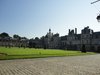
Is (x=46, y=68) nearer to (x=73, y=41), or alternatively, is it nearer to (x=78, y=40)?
(x=78, y=40)

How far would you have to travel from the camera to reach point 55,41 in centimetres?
13000

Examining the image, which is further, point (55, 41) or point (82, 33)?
point (55, 41)

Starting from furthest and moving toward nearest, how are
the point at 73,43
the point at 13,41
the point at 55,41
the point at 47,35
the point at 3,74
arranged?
the point at 13,41 → the point at 47,35 → the point at 55,41 → the point at 73,43 → the point at 3,74

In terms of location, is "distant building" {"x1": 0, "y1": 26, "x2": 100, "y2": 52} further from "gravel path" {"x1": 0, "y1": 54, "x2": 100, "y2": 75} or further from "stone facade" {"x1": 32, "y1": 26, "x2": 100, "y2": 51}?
"gravel path" {"x1": 0, "y1": 54, "x2": 100, "y2": 75}

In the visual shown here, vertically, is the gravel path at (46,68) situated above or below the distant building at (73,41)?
below

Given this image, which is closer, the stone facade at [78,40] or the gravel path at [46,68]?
the gravel path at [46,68]

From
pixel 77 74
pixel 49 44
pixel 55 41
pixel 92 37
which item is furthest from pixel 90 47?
pixel 77 74

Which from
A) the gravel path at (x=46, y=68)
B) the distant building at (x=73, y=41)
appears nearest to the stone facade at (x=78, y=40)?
the distant building at (x=73, y=41)

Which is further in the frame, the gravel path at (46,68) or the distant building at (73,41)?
the distant building at (73,41)

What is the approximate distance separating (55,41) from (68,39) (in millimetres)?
18676

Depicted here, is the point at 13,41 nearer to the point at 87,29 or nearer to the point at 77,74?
the point at 87,29

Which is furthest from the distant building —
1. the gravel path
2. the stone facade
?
the gravel path

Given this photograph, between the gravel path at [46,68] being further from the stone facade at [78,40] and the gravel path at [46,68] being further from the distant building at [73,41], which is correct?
the stone facade at [78,40]

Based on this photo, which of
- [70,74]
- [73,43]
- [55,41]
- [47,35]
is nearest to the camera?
[70,74]
